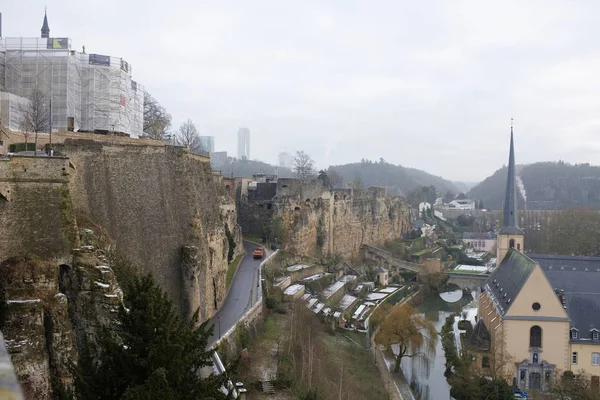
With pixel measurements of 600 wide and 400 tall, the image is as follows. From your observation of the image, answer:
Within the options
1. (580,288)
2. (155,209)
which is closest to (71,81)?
(155,209)

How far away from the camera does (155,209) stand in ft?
78.1

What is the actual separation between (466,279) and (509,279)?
85.3ft

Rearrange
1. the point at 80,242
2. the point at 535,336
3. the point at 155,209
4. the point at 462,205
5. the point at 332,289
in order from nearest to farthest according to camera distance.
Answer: the point at 80,242 → the point at 155,209 → the point at 535,336 → the point at 332,289 → the point at 462,205

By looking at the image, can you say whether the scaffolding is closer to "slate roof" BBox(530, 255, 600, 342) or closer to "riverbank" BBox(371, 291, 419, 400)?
"riverbank" BBox(371, 291, 419, 400)

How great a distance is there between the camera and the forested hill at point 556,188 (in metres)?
146

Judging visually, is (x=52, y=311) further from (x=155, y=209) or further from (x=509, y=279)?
(x=509, y=279)

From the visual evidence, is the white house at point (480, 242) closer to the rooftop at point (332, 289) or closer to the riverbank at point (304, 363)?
the rooftop at point (332, 289)

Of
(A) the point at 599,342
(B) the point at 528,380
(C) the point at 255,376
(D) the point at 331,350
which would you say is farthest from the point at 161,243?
(A) the point at 599,342

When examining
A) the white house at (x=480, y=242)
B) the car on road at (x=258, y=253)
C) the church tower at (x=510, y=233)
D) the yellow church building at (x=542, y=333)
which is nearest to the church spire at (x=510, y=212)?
the church tower at (x=510, y=233)

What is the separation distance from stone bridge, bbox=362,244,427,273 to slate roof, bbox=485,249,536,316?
21167 millimetres

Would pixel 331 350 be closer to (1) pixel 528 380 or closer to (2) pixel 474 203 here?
(1) pixel 528 380

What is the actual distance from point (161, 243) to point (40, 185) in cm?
777

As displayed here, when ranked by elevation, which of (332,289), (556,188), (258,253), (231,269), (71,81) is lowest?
(332,289)

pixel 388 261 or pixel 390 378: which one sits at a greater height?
pixel 388 261
